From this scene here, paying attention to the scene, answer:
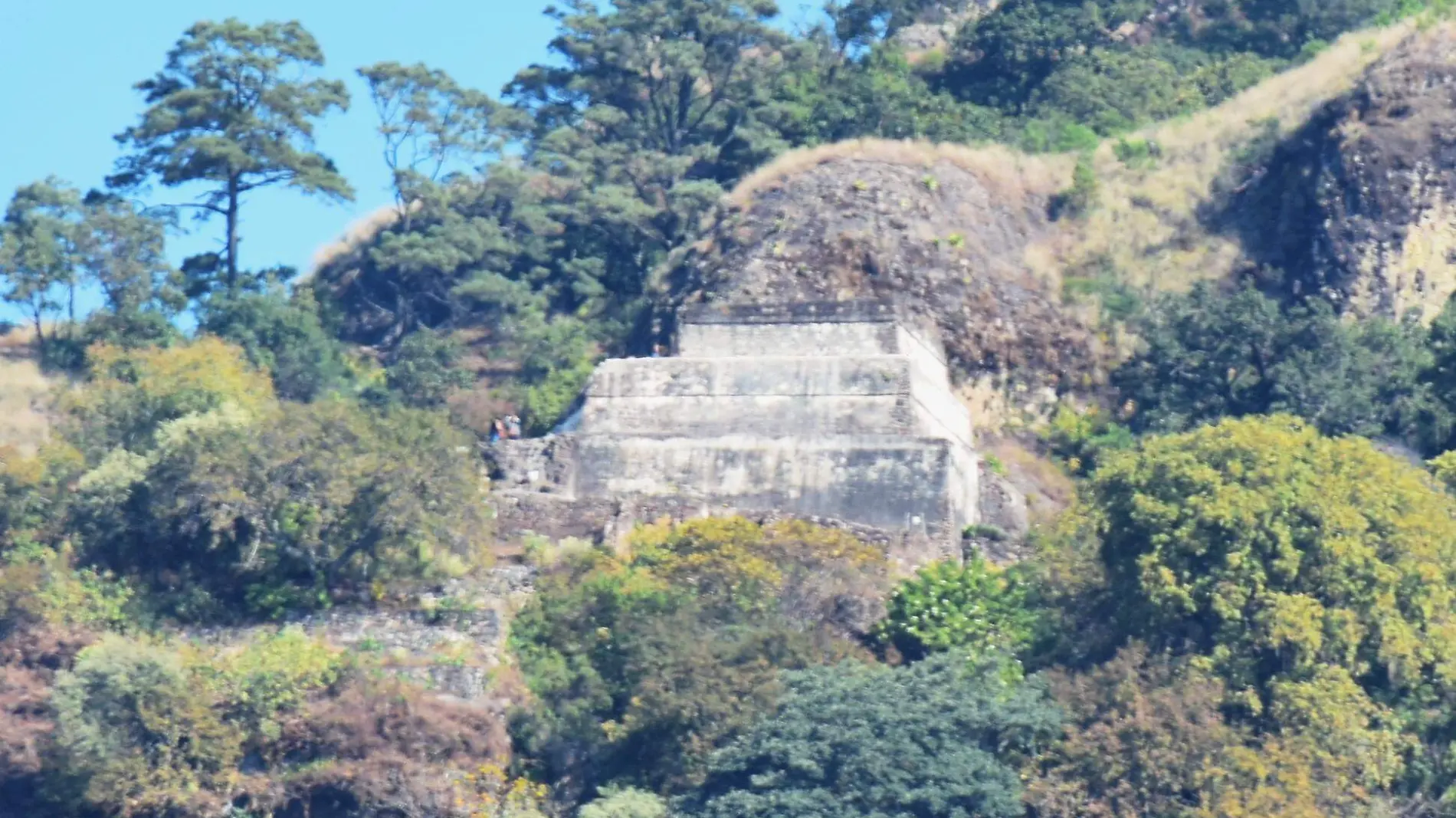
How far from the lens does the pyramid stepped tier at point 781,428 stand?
37.9 meters

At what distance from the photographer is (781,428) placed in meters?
39.1

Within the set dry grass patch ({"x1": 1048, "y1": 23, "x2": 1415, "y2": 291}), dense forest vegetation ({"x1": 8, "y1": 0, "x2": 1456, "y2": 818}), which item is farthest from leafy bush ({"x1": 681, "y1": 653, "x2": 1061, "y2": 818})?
dry grass patch ({"x1": 1048, "y1": 23, "x2": 1415, "y2": 291})

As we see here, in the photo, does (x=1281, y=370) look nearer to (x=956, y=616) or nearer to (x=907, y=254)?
(x=907, y=254)

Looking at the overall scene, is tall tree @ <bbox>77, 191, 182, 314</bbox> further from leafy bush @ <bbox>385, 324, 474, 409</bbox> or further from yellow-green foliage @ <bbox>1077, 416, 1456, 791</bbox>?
yellow-green foliage @ <bbox>1077, 416, 1456, 791</bbox>

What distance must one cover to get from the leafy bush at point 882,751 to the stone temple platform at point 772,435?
576cm

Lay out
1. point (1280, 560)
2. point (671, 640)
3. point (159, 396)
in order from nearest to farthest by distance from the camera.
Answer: point (1280, 560) → point (671, 640) → point (159, 396)

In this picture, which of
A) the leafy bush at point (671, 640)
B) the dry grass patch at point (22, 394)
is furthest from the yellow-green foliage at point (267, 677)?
the dry grass patch at point (22, 394)

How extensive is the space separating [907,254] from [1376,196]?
6789 millimetres

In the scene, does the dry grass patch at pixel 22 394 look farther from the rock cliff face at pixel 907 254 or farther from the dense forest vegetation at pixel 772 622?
the rock cliff face at pixel 907 254

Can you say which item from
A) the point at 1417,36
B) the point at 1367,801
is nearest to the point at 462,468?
the point at 1367,801

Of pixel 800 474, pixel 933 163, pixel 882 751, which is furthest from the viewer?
pixel 933 163

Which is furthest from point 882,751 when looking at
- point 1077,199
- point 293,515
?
point 1077,199

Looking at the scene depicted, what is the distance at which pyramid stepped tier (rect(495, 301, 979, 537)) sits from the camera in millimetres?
37938

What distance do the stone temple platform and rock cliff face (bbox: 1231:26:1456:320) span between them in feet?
25.3
